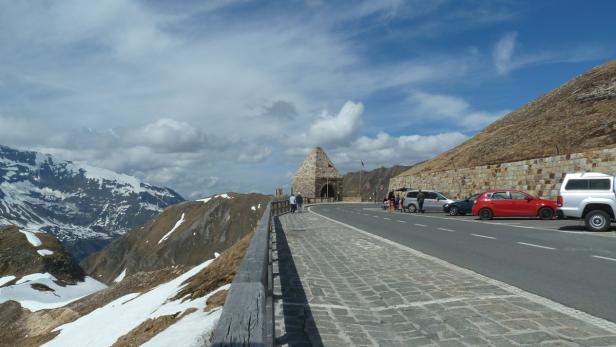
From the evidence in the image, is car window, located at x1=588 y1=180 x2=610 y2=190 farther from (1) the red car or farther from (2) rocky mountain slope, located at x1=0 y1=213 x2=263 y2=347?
(2) rocky mountain slope, located at x1=0 y1=213 x2=263 y2=347

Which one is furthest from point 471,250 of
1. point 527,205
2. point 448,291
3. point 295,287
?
point 527,205

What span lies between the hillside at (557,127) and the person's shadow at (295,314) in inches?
1155

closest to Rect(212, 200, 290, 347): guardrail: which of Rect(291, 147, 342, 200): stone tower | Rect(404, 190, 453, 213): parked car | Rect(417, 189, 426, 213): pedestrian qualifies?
Rect(417, 189, 426, 213): pedestrian

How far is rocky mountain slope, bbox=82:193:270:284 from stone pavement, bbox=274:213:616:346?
151 m

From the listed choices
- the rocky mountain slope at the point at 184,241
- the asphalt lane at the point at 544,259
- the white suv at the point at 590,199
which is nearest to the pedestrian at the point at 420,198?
the white suv at the point at 590,199

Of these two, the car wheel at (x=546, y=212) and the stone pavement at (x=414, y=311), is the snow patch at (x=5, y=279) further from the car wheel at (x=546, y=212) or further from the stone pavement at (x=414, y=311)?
the stone pavement at (x=414, y=311)

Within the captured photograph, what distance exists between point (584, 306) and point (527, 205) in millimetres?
20064

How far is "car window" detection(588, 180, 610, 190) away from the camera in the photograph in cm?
1655

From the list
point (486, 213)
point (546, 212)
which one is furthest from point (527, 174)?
point (486, 213)

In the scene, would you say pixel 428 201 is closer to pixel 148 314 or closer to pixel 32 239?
pixel 148 314

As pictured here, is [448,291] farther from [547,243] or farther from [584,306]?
[547,243]

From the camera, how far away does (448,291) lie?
734cm

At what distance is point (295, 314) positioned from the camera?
616cm

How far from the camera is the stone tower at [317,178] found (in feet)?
255
